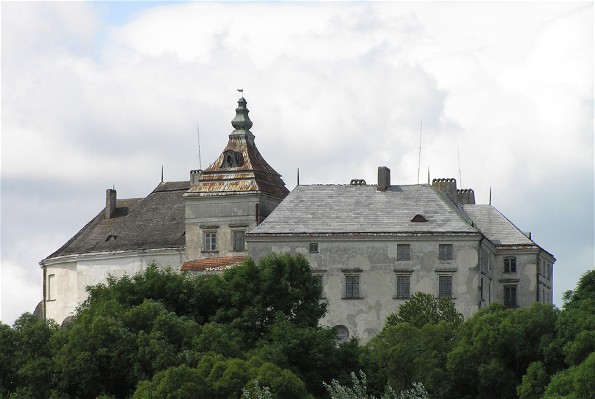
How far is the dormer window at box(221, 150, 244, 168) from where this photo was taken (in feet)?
413

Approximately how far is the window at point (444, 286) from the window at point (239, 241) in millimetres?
12824

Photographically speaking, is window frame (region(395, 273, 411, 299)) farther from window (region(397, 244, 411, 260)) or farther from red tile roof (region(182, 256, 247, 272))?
red tile roof (region(182, 256, 247, 272))

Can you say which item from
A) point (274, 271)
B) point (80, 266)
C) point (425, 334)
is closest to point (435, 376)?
point (425, 334)

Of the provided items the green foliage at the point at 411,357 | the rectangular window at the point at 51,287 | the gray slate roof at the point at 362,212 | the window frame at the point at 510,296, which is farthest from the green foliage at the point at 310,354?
the rectangular window at the point at 51,287

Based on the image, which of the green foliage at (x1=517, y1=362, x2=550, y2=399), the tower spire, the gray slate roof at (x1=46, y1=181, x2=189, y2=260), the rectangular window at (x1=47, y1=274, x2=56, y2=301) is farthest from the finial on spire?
the green foliage at (x1=517, y1=362, x2=550, y2=399)

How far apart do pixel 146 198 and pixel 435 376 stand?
158ft

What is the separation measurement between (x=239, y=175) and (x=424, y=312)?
19.3 meters

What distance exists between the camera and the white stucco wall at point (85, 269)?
13000 cm

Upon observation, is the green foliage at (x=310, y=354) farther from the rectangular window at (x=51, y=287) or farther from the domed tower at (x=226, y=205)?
the rectangular window at (x=51, y=287)

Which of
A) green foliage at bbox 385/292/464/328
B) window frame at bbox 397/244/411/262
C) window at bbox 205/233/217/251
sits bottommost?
green foliage at bbox 385/292/464/328

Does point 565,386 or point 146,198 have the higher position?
point 146,198

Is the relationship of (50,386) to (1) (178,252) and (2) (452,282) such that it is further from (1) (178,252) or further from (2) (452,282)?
(1) (178,252)

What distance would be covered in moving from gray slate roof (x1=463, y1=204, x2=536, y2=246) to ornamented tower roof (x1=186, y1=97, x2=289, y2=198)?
11.3m

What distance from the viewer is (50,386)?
88.4 m
